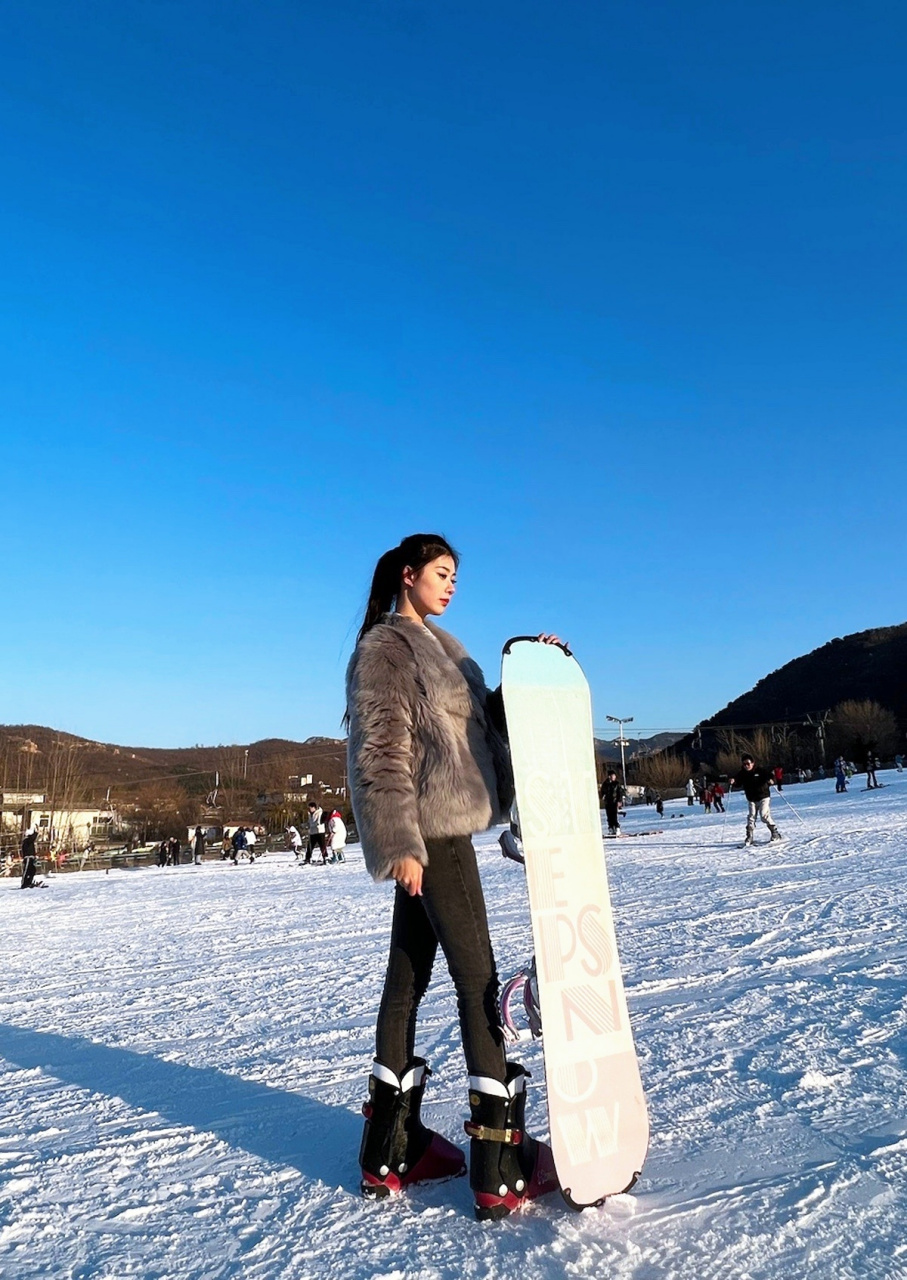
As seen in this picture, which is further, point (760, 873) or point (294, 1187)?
point (760, 873)

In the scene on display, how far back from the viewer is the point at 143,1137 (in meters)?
2.77

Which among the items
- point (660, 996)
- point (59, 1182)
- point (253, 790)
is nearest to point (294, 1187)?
point (59, 1182)

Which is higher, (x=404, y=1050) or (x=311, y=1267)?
(x=404, y=1050)

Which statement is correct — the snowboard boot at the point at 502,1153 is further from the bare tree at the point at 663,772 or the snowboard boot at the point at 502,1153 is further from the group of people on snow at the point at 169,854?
the bare tree at the point at 663,772

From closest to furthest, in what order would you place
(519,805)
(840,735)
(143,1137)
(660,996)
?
(519,805), (143,1137), (660,996), (840,735)

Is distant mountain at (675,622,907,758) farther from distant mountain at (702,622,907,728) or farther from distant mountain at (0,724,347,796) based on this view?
distant mountain at (0,724,347,796)

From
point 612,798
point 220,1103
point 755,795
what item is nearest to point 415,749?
point 220,1103

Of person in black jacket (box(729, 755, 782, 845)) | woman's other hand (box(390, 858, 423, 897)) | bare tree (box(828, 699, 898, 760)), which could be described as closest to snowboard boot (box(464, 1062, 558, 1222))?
woman's other hand (box(390, 858, 423, 897))

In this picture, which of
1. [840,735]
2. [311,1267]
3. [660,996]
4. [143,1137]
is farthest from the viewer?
[840,735]

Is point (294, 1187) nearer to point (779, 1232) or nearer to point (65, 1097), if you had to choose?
point (779, 1232)

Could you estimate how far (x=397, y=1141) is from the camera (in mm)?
2246

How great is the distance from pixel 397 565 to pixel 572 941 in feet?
3.86

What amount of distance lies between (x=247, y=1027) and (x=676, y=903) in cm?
468

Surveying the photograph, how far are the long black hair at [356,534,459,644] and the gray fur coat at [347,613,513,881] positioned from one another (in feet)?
0.43
